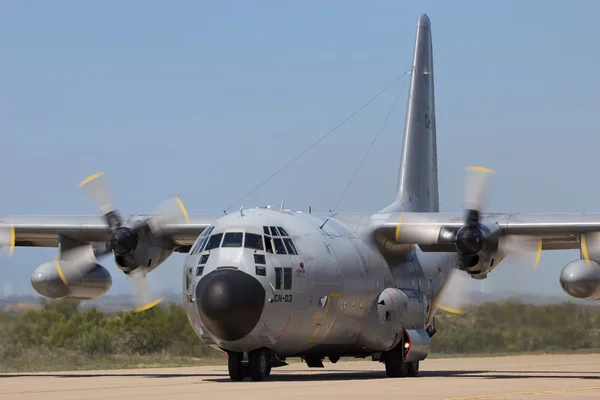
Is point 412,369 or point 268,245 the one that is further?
point 412,369

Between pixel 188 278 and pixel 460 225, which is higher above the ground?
pixel 460 225

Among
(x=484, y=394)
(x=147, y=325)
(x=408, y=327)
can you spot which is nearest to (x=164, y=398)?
(x=484, y=394)

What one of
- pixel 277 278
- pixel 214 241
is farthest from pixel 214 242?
pixel 277 278

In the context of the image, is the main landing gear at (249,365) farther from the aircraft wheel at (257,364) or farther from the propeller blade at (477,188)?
the propeller blade at (477,188)

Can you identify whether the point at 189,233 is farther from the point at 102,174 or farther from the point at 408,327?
the point at 408,327

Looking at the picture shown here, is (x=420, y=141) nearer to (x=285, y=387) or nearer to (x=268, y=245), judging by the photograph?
(x=268, y=245)

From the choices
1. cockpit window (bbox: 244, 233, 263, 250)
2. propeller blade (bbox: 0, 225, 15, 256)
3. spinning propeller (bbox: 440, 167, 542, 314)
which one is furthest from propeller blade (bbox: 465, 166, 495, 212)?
propeller blade (bbox: 0, 225, 15, 256)

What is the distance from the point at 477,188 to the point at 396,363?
13.2 ft

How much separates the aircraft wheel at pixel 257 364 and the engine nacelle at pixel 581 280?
585cm

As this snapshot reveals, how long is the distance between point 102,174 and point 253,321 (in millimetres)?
6564

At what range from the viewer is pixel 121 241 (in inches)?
876

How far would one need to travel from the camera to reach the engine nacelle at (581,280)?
20.3 meters

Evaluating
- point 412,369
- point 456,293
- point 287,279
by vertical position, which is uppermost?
point 287,279

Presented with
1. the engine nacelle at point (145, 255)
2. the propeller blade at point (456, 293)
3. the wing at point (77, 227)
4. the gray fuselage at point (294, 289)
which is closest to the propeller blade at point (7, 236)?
the wing at point (77, 227)
